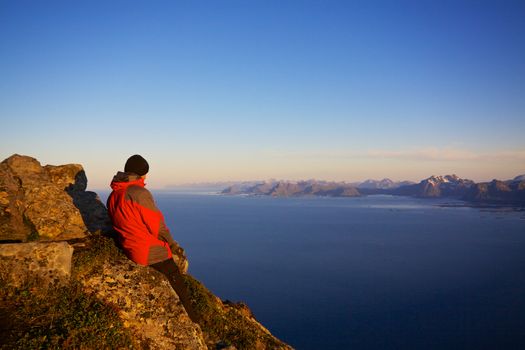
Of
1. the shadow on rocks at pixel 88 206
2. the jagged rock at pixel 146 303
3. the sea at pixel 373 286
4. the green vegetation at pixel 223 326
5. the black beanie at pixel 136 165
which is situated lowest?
the sea at pixel 373 286

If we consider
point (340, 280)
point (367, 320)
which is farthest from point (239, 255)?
point (367, 320)

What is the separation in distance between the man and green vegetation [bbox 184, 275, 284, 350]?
108cm

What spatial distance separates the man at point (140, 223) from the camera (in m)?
7.08

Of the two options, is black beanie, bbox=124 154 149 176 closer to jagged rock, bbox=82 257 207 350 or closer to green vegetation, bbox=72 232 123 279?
green vegetation, bbox=72 232 123 279

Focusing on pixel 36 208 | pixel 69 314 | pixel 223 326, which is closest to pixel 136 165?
pixel 69 314

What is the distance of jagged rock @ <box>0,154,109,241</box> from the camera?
317 inches

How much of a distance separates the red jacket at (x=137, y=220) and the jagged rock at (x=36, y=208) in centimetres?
269

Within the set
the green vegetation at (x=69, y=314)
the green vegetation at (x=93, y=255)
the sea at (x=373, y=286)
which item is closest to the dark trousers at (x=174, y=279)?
the green vegetation at (x=69, y=314)

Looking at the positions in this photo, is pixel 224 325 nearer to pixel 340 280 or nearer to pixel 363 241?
pixel 340 280

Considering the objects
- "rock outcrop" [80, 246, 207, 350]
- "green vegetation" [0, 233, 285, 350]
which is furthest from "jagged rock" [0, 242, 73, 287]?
"rock outcrop" [80, 246, 207, 350]

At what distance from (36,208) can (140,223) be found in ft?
14.6

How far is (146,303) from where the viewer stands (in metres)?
7.12

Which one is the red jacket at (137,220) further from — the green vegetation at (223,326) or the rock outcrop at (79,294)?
the green vegetation at (223,326)

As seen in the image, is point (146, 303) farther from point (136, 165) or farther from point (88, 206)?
point (88, 206)
